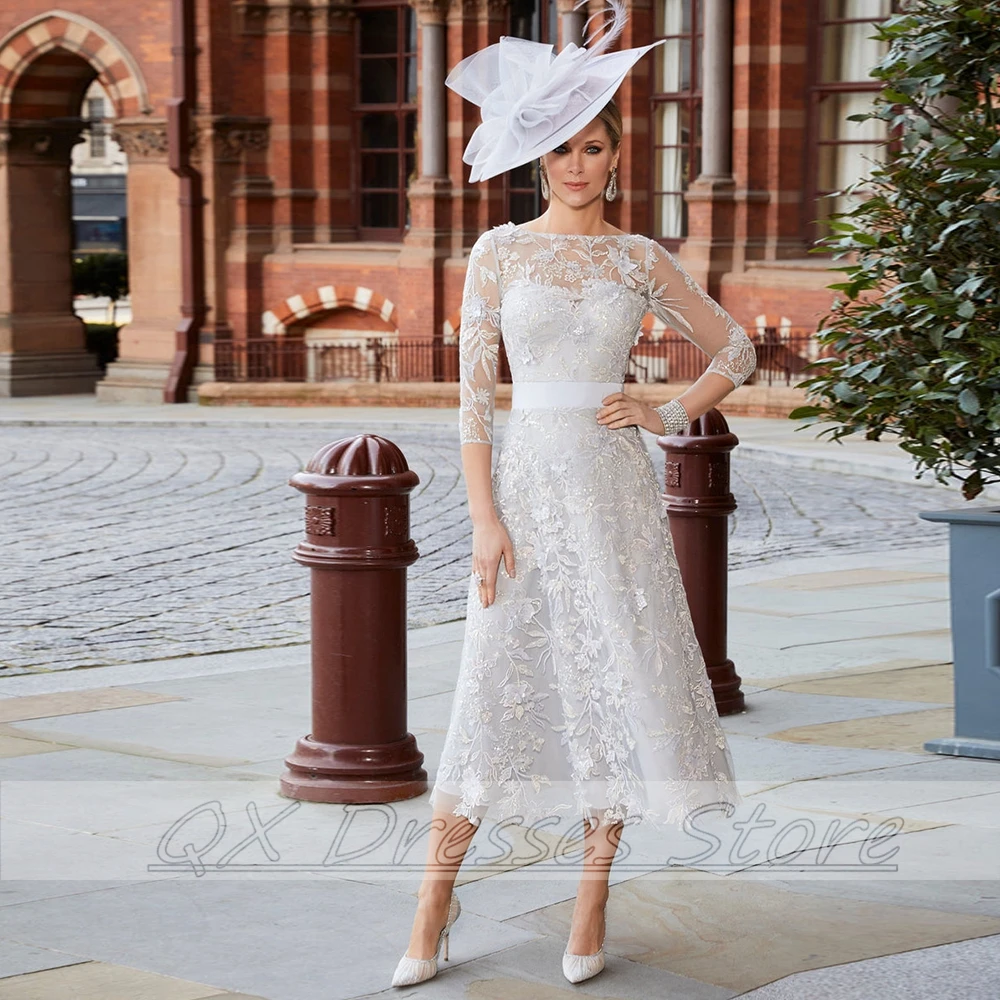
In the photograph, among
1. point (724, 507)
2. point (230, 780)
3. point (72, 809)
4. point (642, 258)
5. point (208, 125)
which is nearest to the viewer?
point (642, 258)

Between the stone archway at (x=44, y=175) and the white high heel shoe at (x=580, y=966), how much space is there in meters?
20.6

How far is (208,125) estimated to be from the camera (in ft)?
75.3

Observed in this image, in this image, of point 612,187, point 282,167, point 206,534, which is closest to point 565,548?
point 612,187

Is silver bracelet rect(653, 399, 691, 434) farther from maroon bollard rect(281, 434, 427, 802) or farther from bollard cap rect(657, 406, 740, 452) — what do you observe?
bollard cap rect(657, 406, 740, 452)

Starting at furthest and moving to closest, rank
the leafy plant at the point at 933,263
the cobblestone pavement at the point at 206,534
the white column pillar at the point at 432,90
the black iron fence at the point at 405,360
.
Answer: the white column pillar at the point at 432,90 → the black iron fence at the point at 405,360 → the cobblestone pavement at the point at 206,534 → the leafy plant at the point at 933,263

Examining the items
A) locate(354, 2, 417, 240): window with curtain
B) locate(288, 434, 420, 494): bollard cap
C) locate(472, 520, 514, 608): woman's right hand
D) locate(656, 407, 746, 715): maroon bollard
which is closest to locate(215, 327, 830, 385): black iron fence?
locate(354, 2, 417, 240): window with curtain

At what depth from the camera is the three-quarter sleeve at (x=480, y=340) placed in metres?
4.21

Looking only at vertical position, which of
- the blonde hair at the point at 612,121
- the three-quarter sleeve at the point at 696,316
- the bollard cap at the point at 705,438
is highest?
the blonde hair at the point at 612,121

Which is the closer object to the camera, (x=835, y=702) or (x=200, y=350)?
(x=835, y=702)

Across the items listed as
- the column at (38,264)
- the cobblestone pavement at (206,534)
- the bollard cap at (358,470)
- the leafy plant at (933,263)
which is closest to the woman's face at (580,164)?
the bollard cap at (358,470)

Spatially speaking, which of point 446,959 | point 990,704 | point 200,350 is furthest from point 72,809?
point 200,350

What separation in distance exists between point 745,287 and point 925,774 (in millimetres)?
15021

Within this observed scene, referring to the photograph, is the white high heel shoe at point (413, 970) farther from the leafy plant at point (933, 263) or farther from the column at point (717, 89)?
the column at point (717, 89)

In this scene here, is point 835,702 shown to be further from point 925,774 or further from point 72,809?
point 72,809
